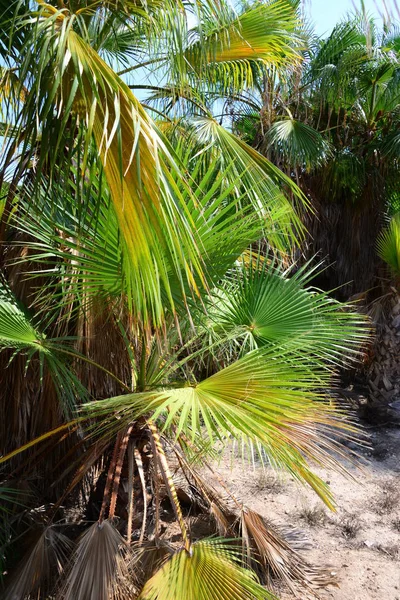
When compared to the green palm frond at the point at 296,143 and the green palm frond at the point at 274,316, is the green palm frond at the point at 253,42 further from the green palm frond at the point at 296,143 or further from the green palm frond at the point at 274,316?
the green palm frond at the point at 296,143

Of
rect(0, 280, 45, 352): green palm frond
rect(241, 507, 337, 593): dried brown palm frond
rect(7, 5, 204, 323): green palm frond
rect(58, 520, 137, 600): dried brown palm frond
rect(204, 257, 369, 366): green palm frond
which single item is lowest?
rect(241, 507, 337, 593): dried brown palm frond

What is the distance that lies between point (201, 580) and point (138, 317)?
3.49ft

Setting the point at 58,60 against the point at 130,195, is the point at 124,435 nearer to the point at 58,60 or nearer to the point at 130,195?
the point at 130,195

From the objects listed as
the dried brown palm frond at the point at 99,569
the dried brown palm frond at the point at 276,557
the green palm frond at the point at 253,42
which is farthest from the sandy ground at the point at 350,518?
the green palm frond at the point at 253,42

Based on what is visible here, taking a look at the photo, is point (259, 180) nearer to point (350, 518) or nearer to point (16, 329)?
point (16, 329)

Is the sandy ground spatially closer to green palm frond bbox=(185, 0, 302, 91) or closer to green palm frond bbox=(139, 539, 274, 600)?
green palm frond bbox=(139, 539, 274, 600)

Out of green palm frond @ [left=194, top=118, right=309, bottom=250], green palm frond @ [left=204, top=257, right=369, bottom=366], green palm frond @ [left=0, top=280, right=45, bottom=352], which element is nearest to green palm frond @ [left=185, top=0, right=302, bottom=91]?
green palm frond @ [left=194, top=118, right=309, bottom=250]

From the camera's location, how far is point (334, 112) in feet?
25.6

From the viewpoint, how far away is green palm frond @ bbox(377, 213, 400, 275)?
17.6 ft

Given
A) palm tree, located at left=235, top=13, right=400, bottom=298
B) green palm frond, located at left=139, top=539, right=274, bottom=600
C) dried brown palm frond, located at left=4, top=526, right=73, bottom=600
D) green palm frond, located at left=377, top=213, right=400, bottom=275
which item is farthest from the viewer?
palm tree, located at left=235, top=13, right=400, bottom=298

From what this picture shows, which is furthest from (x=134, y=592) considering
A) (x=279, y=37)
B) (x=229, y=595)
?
(x=279, y=37)

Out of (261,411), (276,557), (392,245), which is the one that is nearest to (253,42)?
(392,245)

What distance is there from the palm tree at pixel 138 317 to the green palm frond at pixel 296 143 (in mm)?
2324

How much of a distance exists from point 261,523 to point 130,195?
1987 mm
